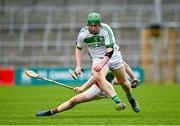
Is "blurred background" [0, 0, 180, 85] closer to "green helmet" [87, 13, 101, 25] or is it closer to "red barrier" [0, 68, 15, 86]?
"red barrier" [0, 68, 15, 86]

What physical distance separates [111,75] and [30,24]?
77.6ft

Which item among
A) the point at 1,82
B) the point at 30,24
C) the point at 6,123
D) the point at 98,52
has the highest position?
the point at 98,52

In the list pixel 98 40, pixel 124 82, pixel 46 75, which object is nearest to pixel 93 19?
pixel 98 40

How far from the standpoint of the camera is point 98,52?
47.0ft

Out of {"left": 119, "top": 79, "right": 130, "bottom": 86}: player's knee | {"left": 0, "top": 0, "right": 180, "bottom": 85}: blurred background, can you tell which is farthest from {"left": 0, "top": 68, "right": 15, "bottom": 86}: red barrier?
{"left": 119, "top": 79, "right": 130, "bottom": 86}: player's knee

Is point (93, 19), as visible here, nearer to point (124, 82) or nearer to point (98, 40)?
point (98, 40)

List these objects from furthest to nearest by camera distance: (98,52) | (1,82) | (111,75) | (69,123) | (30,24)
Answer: (30,24), (1,82), (111,75), (98,52), (69,123)

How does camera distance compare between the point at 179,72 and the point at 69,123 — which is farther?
the point at 179,72

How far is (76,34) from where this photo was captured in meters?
37.5

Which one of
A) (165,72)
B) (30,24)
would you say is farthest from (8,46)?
(165,72)

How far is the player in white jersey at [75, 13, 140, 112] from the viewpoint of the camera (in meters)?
13.7

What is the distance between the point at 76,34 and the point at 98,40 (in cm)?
2345

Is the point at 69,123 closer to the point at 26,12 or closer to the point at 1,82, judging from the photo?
the point at 1,82

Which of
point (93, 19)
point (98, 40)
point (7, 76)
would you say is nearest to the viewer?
point (93, 19)
